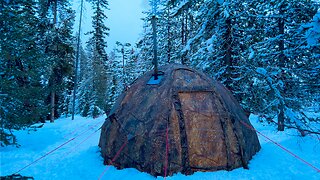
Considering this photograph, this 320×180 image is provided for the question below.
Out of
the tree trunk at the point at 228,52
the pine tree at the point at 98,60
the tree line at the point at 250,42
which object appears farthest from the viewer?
the pine tree at the point at 98,60

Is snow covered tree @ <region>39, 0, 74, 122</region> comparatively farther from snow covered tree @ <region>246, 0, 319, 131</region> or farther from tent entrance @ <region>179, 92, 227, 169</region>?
snow covered tree @ <region>246, 0, 319, 131</region>

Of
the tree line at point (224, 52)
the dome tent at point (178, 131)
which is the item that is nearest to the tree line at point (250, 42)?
the tree line at point (224, 52)

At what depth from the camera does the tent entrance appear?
19.1 feet

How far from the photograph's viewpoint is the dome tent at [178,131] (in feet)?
18.9

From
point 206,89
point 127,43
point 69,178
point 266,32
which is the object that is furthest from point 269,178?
point 127,43

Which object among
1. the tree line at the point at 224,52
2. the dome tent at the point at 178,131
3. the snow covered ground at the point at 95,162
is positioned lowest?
the snow covered ground at the point at 95,162

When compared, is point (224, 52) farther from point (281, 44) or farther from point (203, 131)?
point (203, 131)

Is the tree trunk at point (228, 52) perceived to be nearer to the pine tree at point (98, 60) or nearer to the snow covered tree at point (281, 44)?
the snow covered tree at point (281, 44)

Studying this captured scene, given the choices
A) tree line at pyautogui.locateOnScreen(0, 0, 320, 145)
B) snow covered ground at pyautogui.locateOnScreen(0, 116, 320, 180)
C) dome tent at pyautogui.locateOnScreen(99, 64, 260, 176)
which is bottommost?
snow covered ground at pyautogui.locateOnScreen(0, 116, 320, 180)

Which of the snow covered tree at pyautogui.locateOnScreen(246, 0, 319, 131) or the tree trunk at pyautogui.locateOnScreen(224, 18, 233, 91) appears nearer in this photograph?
the snow covered tree at pyautogui.locateOnScreen(246, 0, 319, 131)

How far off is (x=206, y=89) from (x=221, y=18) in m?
5.78

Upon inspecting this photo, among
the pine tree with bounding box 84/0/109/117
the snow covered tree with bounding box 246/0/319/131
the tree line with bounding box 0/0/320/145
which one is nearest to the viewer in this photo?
the tree line with bounding box 0/0/320/145

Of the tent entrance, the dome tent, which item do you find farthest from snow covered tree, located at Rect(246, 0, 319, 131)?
the tent entrance

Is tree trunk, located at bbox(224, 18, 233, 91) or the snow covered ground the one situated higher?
tree trunk, located at bbox(224, 18, 233, 91)
